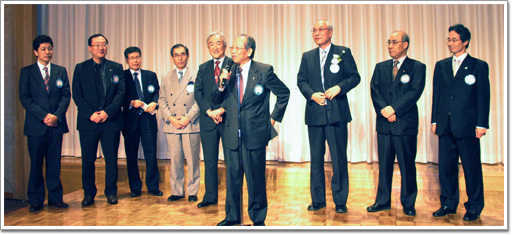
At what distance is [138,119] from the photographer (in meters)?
5.07

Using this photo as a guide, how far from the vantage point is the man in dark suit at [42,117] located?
14.5 ft

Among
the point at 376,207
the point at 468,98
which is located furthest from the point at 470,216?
the point at 468,98

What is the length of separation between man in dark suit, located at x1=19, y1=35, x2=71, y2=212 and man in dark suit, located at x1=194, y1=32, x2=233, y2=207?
4.30 feet

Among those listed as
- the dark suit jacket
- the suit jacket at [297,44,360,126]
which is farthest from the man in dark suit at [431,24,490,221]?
the suit jacket at [297,44,360,126]

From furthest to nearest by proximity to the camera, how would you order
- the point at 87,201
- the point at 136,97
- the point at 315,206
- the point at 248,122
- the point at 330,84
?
the point at 136,97, the point at 87,201, the point at 315,206, the point at 330,84, the point at 248,122

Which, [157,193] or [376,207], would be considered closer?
[376,207]

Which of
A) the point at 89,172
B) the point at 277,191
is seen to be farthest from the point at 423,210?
the point at 89,172

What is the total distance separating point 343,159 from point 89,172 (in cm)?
238

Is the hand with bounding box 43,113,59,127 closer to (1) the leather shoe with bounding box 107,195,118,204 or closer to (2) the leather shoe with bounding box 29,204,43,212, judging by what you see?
(2) the leather shoe with bounding box 29,204,43,212

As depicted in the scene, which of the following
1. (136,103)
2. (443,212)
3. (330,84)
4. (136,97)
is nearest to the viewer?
(443,212)

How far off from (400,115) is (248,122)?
137 centimetres

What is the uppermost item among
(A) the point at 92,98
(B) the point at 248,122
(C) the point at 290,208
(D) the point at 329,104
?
(A) the point at 92,98

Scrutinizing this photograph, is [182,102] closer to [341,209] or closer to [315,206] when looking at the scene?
[315,206]

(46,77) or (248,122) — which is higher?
(46,77)
